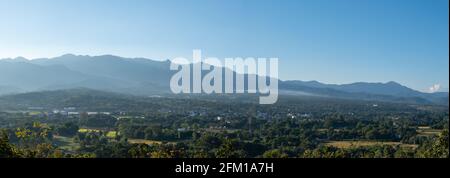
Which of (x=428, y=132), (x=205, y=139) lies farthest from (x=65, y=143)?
→ (x=428, y=132)

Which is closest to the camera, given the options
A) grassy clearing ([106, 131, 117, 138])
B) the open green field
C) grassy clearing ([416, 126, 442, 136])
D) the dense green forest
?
the dense green forest

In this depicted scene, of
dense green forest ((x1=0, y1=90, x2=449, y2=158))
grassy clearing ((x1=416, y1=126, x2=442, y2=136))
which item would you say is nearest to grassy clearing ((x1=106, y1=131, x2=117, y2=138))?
dense green forest ((x1=0, y1=90, x2=449, y2=158))

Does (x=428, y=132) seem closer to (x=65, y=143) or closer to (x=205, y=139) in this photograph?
(x=205, y=139)

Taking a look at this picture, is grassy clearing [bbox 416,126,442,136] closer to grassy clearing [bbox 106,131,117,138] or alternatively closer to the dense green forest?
the dense green forest

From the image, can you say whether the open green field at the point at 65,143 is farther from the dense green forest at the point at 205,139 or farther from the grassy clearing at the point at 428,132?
the grassy clearing at the point at 428,132

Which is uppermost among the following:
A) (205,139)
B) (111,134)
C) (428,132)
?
(205,139)

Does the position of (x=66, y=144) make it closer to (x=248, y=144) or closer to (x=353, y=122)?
(x=248, y=144)

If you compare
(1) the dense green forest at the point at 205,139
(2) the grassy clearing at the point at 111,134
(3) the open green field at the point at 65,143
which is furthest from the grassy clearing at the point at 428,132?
(3) the open green field at the point at 65,143

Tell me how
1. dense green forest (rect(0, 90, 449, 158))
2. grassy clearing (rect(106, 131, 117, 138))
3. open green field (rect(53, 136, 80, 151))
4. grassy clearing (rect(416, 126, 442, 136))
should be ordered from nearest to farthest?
dense green forest (rect(0, 90, 449, 158)) < open green field (rect(53, 136, 80, 151)) < grassy clearing (rect(106, 131, 117, 138)) < grassy clearing (rect(416, 126, 442, 136))

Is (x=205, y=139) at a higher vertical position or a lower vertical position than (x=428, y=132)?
higher
